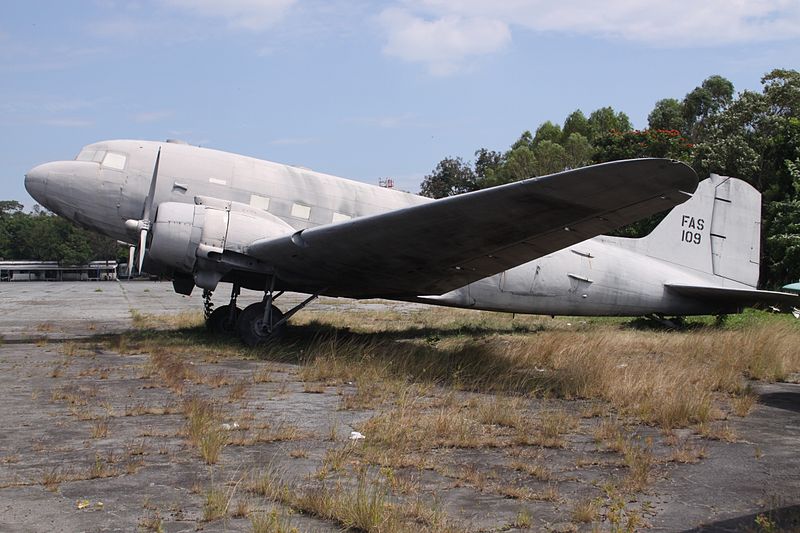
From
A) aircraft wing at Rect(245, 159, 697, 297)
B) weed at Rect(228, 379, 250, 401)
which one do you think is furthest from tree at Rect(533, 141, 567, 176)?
weed at Rect(228, 379, 250, 401)

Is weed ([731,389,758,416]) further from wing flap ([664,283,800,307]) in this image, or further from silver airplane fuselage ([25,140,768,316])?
wing flap ([664,283,800,307])

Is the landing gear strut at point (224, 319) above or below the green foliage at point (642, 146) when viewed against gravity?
below

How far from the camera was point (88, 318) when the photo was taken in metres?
21.1

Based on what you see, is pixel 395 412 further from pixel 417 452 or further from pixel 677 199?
pixel 677 199

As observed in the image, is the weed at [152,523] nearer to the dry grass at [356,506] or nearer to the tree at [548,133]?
the dry grass at [356,506]

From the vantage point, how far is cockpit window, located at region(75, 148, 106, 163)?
45.9 feet

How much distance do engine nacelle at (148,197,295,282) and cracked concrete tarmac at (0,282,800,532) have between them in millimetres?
3072

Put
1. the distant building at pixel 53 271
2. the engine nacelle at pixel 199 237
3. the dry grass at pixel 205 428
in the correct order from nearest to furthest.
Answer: the dry grass at pixel 205 428 → the engine nacelle at pixel 199 237 → the distant building at pixel 53 271

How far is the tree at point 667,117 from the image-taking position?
6153 cm

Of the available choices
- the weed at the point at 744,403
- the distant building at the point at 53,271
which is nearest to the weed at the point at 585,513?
the weed at the point at 744,403

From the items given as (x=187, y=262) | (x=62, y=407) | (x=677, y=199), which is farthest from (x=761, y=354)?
(x=62, y=407)

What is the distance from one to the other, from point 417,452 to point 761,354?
8444 mm

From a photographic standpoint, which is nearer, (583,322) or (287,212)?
(287,212)

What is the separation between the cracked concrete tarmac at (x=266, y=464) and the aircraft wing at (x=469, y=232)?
2625 mm
